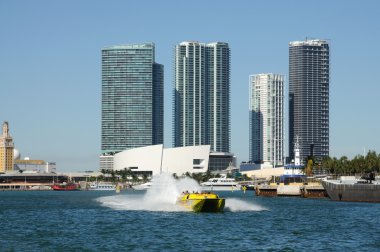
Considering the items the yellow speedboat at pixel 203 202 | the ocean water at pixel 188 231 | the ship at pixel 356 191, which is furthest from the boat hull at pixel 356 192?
the yellow speedboat at pixel 203 202

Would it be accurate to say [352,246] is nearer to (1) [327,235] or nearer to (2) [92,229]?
(1) [327,235]

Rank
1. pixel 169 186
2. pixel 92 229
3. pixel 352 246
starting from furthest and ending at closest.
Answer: pixel 169 186, pixel 92 229, pixel 352 246

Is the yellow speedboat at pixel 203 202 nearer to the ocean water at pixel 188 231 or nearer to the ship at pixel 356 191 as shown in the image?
the ocean water at pixel 188 231

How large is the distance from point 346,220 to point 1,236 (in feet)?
139

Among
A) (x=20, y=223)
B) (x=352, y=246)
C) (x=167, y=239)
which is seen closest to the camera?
(x=352, y=246)

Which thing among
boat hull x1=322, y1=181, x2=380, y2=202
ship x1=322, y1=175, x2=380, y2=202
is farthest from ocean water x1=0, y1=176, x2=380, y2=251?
ship x1=322, y1=175, x2=380, y2=202

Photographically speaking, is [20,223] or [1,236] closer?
[1,236]

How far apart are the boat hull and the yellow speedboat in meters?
55.6

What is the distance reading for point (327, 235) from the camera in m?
79.9

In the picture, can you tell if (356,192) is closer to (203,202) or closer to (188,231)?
(203,202)

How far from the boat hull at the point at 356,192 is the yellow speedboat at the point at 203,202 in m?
55.6

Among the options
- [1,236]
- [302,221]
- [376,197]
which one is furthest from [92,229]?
[376,197]

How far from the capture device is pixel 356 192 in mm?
159625

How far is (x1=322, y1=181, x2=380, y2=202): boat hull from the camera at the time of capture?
15600cm
